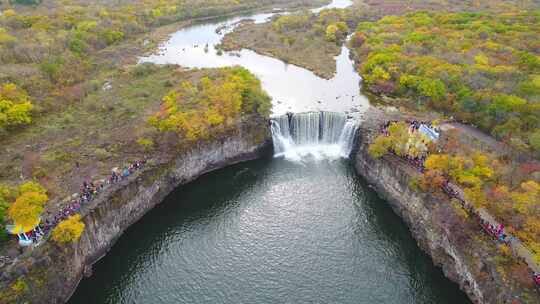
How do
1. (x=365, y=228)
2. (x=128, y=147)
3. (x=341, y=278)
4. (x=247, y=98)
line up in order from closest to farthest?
(x=341, y=278)
(x=365, y=228)
(x=128, y=147)
(x=247, y=98)

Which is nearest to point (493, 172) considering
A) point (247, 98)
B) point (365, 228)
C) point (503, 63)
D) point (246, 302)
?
point (365, 228)

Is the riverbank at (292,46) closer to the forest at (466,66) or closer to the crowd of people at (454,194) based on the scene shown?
the forest at (466,66)

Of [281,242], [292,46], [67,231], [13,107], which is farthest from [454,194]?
[292,46]

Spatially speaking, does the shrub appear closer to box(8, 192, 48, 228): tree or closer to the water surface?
box(8, 192, 48, 228): tree

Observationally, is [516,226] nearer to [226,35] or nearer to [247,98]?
[247,98]

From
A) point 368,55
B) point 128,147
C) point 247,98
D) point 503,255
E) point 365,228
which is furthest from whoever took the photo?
point 368,55

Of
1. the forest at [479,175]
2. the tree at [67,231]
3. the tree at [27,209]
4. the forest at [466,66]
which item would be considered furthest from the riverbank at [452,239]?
the tree at [27,209]

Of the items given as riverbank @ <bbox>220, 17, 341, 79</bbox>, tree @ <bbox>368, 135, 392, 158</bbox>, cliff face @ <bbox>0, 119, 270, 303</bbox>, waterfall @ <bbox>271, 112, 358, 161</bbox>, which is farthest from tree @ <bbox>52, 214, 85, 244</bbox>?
riverbank @ <bbox>220, 17, 341, 79</bbox>
